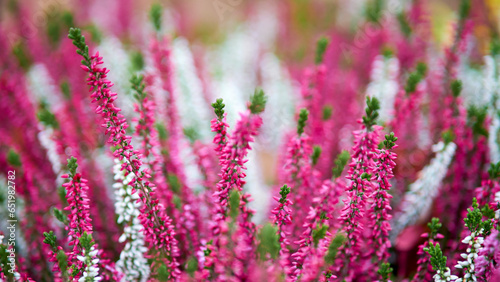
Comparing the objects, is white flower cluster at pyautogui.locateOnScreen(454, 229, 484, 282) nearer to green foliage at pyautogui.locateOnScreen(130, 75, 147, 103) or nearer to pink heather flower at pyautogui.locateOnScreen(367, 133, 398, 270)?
pink heather flower at pyautogui.locateOnScreen(367, 133, 398, 270)

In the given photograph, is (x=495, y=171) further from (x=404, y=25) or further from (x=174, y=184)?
(x=404, y=25)

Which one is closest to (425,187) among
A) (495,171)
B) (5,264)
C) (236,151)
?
(495,171)

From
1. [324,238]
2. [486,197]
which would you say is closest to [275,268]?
[324,238]

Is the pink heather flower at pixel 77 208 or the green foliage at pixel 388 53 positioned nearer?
the pink heather flower at pixel 77 208

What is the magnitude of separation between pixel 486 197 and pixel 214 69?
1.73m

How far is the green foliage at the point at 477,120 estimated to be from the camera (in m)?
1.25

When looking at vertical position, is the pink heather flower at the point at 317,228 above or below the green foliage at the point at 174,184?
below

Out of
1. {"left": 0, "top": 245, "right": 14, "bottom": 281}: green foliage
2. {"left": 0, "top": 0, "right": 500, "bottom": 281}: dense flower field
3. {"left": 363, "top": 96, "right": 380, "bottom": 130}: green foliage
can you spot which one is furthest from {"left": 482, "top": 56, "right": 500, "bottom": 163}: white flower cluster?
{"left": 0, "top": 245, "right": 14, "bottom": 281}: green foliage

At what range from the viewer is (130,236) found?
1.00 meters

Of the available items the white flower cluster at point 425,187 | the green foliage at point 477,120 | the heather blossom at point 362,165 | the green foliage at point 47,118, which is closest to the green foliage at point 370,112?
the heather blossom at point 362,165

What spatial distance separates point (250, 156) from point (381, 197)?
0.89 metres

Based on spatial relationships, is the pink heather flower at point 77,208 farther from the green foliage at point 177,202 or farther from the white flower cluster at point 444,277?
the white flower cluster at point 444,277

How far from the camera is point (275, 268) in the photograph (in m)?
0.84

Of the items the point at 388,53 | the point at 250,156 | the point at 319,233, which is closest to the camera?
the point at 319,233
